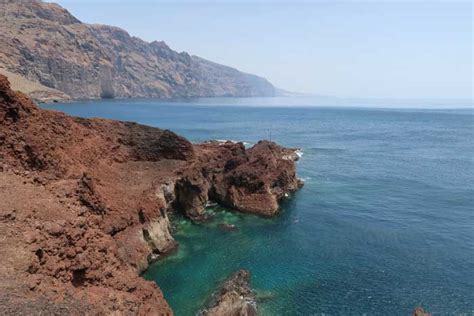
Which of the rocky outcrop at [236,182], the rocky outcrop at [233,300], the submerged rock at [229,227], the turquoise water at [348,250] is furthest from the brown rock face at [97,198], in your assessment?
the submerged rock at [229,227]

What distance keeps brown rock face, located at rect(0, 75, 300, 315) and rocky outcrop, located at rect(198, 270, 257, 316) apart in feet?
16.1

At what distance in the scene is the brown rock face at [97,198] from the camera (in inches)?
Answer: 864

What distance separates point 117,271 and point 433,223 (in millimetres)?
43863

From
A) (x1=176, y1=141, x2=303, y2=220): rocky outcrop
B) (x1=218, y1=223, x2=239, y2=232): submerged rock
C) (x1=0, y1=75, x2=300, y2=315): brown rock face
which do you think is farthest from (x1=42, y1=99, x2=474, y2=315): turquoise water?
(x1=0, y1=75, x2=300, y2=315): brown rock face

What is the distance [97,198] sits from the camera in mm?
31719

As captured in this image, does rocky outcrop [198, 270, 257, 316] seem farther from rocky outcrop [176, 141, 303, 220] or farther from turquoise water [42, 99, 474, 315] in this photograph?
rocky outcrop [176, 141, 303, 220]

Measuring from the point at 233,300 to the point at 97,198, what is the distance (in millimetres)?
14102

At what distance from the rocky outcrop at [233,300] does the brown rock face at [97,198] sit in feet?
16.1

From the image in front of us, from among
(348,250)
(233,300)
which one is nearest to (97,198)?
(233,300)

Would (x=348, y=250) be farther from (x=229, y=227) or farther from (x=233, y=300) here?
(x=233, y=300)

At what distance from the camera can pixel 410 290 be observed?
119 ft

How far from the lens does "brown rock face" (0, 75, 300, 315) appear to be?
21953 mm

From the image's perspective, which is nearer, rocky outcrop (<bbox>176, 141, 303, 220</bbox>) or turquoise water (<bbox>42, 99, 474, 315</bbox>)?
turquoise water (<bbox>42, 99, 474, 315</bbox>)

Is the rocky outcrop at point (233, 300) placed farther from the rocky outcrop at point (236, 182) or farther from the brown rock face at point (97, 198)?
the rocky outcrop at point (236, 182)
